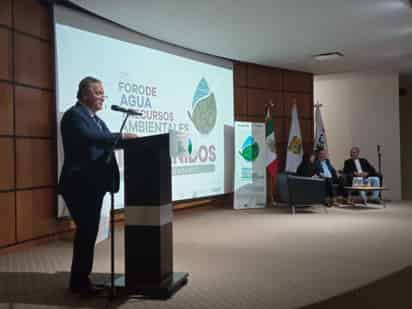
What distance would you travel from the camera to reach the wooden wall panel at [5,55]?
4.87m

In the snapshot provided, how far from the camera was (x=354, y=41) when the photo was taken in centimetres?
734

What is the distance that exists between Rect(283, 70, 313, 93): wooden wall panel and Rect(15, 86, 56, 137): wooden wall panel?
594 cm

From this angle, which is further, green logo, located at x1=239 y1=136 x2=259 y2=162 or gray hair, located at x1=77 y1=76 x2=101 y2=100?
green logo, located at x1=239 y1=136 x2=259 y2=162

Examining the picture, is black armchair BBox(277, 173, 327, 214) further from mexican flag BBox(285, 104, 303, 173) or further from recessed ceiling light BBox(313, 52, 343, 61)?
recessed ceiling light BBox(313, 52, 343, 61)

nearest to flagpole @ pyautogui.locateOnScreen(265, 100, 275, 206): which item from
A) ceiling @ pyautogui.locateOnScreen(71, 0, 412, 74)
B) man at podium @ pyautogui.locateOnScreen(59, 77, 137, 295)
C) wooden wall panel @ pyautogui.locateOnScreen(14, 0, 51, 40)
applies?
ceiling @ pyautogui.locateOnScreen(71, 0, 412, 74)

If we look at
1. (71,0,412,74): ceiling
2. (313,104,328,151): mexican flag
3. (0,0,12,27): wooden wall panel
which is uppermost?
(71,0,412,74): ceiling

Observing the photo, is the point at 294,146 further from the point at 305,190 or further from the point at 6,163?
the point at 6,163

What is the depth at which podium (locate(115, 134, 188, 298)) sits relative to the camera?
327 cm

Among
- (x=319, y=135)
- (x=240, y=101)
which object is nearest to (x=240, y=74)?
(x=240, y=101)

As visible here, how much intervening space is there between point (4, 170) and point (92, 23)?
2280 mm

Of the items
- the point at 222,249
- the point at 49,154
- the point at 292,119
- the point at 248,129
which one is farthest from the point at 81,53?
the point at 292,119

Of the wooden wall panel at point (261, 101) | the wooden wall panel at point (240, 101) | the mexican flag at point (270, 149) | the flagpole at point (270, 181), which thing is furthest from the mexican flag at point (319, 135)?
the wooden wall panel at point (240, 101)

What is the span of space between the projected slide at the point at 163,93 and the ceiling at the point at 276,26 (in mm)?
393

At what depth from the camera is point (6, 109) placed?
4.90 metres
